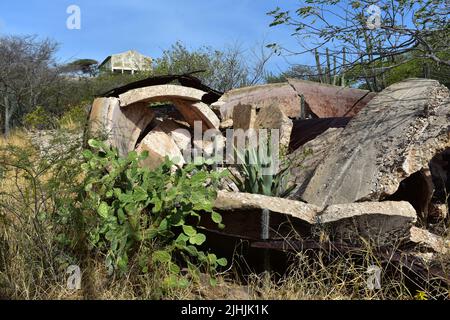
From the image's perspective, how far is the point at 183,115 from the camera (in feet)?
22.2

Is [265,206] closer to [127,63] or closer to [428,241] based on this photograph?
[428,241]

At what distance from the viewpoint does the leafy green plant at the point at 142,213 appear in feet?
10.1

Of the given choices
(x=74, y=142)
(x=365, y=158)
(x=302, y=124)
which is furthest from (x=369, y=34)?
(x=74, y=142)

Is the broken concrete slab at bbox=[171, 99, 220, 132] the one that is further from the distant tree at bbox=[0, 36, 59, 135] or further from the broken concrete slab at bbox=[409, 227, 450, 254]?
the distant tree at bbox=[0, 36, 59, 135]

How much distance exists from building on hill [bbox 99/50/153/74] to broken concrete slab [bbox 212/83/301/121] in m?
11.6

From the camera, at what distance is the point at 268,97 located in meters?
7.22

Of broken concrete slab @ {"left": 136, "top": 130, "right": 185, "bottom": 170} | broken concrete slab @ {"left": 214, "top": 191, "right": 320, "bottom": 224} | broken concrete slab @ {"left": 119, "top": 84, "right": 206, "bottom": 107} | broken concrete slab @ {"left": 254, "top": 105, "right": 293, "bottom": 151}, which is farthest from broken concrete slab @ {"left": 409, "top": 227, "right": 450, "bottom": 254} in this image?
broken concrete slab @ {"left": 119, "top": 84, "right": 206, "bottom": 107}

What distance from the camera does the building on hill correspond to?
63.0ft

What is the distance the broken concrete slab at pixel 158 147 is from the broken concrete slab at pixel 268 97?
38.7 inches

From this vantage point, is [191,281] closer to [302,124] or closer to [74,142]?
[74,142]

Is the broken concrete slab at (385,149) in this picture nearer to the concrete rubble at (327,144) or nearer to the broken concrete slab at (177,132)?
the concrete rubble at (327,144)

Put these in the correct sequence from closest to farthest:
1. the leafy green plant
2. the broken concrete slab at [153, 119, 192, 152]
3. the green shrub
Result: the leafy green plant → the green shrub → the broken concrete slab at [153, 119, 192, 152]

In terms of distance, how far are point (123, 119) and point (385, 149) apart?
3.19m

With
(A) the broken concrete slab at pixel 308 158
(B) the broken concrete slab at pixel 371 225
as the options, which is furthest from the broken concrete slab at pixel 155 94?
(B) the broken concrete slab at pixel 371 225
